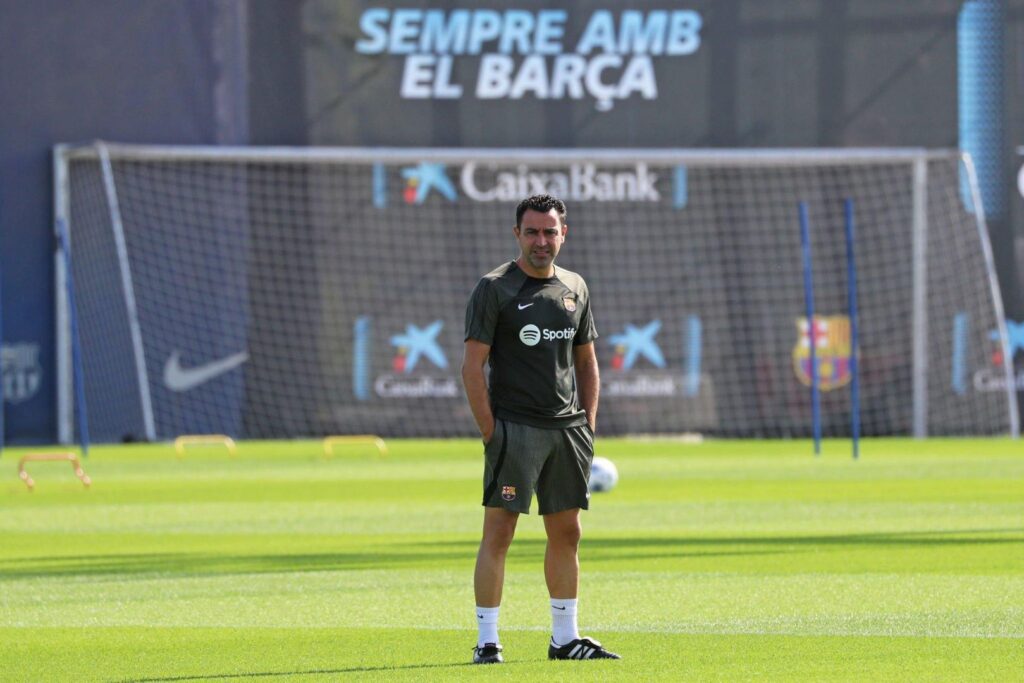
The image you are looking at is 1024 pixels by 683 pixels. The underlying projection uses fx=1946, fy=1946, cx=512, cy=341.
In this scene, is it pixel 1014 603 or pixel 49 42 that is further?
pixel 49 42

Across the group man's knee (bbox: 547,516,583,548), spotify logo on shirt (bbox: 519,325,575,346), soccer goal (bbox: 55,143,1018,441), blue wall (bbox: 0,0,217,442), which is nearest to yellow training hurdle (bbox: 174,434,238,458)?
soccer goal (bbox: 55,143,1018,441)

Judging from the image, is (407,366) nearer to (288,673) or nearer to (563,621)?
(563,621)

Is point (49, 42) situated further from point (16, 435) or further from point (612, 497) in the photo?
point (612, 497)

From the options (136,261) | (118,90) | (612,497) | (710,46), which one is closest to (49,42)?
(118,90)

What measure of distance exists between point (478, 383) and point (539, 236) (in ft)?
2.18

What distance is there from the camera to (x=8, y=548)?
14.0 metres

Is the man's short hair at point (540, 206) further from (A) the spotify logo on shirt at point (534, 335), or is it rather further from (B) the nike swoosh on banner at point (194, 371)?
(B) the nike swoosh on banner at point (194, 371)

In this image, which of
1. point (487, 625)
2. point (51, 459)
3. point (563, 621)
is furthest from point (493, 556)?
point (51, 459)

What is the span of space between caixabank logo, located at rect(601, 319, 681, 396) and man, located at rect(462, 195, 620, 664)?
21381mm

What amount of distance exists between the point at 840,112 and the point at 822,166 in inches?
34.9

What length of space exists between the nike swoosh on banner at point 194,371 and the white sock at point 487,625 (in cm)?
2169

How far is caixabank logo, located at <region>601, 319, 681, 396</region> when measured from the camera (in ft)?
97.3

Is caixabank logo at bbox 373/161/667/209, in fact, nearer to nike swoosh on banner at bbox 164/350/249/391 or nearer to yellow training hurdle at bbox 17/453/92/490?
nike swoosh on banner at bbox 164/350/249/391

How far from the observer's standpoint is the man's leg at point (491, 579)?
801 centimetres
